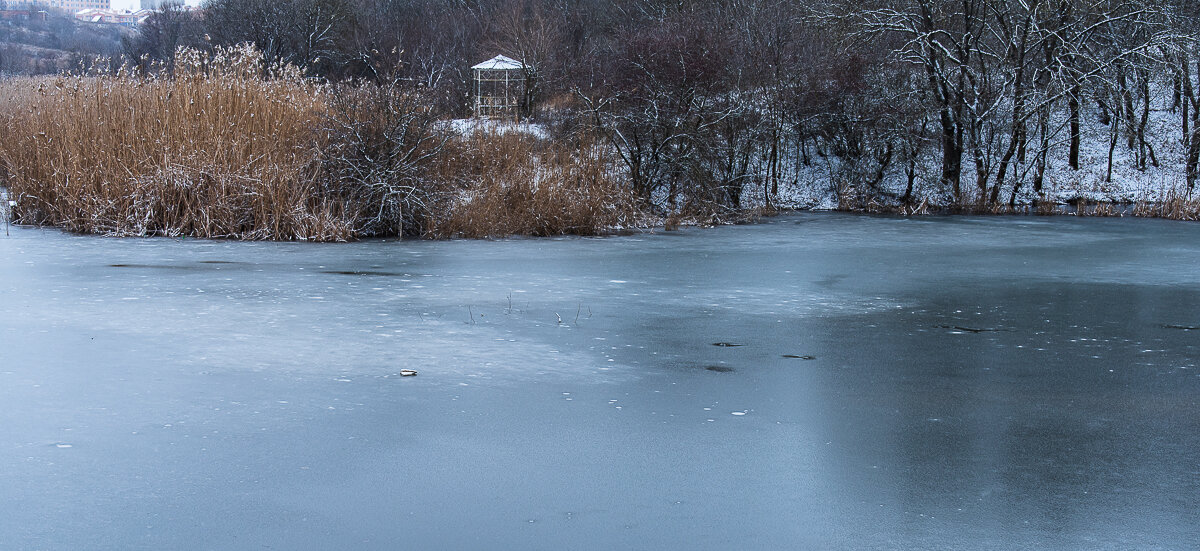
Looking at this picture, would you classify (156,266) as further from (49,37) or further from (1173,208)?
(49,37)

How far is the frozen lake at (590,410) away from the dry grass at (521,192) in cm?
377

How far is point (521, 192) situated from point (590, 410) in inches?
386

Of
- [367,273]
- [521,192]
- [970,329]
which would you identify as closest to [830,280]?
[970,329]

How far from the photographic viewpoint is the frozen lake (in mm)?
3953

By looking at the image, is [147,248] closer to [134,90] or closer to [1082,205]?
[134,90]

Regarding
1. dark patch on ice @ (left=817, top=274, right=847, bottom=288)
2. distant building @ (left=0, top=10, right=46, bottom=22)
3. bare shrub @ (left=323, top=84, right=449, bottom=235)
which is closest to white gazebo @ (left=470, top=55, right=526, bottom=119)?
bare shrub @ (left=323, top=84, right=449, bottom=235)

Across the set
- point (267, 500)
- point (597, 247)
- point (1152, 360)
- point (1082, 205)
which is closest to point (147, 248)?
point (597, 247)

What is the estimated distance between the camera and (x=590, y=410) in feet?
18.2

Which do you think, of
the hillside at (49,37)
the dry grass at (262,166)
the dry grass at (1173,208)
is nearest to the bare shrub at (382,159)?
the dry grass at (262,166)

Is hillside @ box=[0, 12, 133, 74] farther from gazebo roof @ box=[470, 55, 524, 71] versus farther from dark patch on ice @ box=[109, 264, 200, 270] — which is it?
dark patch on ice @ box=[109, 264, 200, 270]

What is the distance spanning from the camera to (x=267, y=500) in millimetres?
4152

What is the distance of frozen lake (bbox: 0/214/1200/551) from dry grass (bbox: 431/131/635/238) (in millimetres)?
3771

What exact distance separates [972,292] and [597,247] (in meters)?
4.91

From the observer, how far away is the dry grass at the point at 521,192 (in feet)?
48.0
